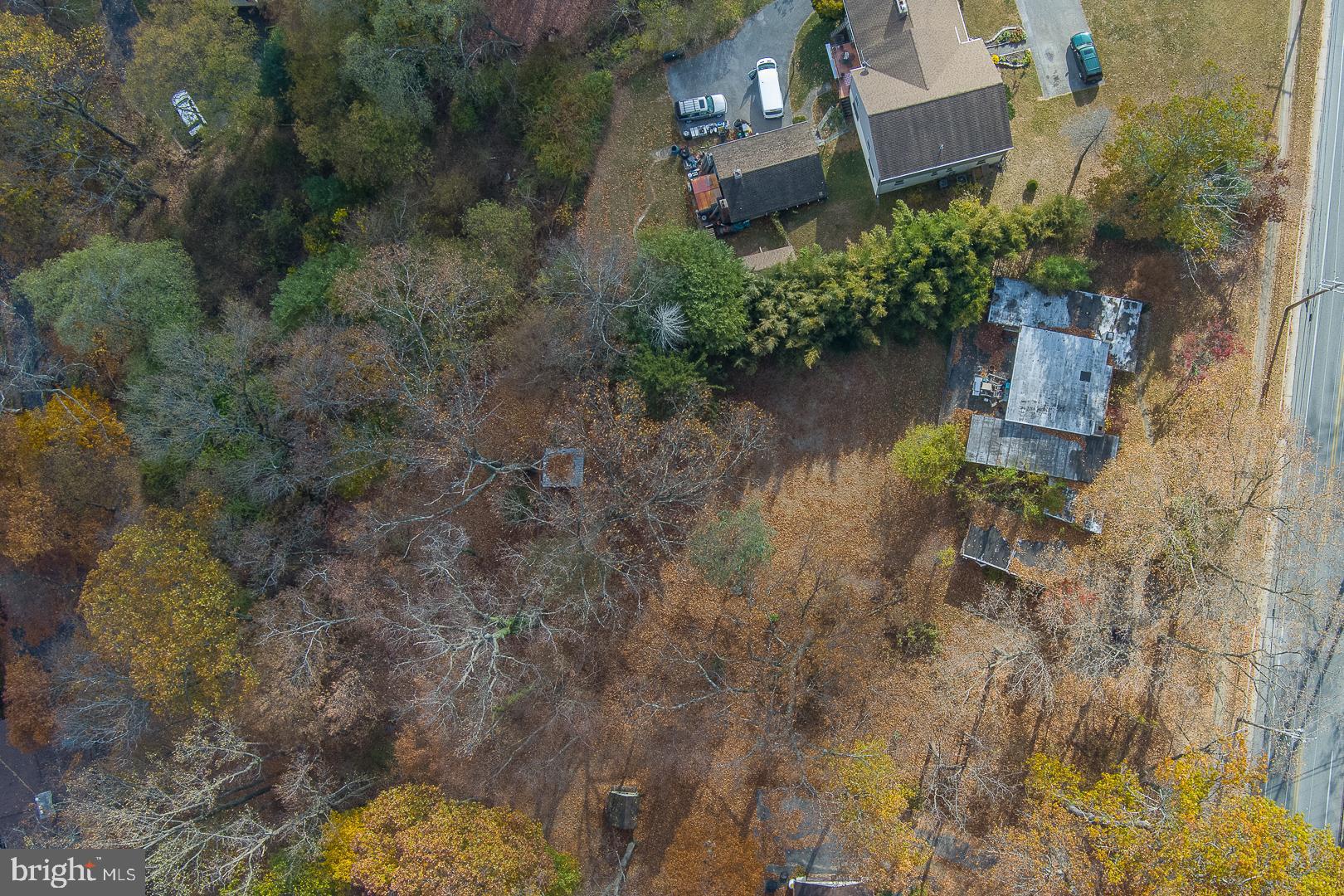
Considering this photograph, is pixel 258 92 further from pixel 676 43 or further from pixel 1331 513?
pixel 1331 513

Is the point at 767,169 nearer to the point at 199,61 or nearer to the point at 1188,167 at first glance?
the point at 1188,167

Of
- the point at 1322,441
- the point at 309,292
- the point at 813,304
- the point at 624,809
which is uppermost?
the point at 309,292

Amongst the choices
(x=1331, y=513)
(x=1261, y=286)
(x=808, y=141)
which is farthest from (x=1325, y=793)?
(x=808, y=141)

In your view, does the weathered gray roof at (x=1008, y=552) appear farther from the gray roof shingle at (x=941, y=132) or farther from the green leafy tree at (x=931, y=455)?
the gray roof shingle at (x=941, y=132)

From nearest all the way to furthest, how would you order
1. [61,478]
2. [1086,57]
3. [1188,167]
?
1. [1188,167]
2. [1086,57]
3. [61,478]

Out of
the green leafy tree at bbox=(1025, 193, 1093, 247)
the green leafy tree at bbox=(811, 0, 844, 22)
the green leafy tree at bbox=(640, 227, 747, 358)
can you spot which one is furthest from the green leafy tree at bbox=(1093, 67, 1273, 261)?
the green leafy tree at bbox=(640, 227, 747, 358)

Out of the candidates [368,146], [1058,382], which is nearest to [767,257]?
[1058,382]

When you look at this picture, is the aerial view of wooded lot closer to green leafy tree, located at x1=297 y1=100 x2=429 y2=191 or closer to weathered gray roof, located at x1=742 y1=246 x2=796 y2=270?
weathered gray roof, located at x1=742 y1=246 x2=796 y2=270
